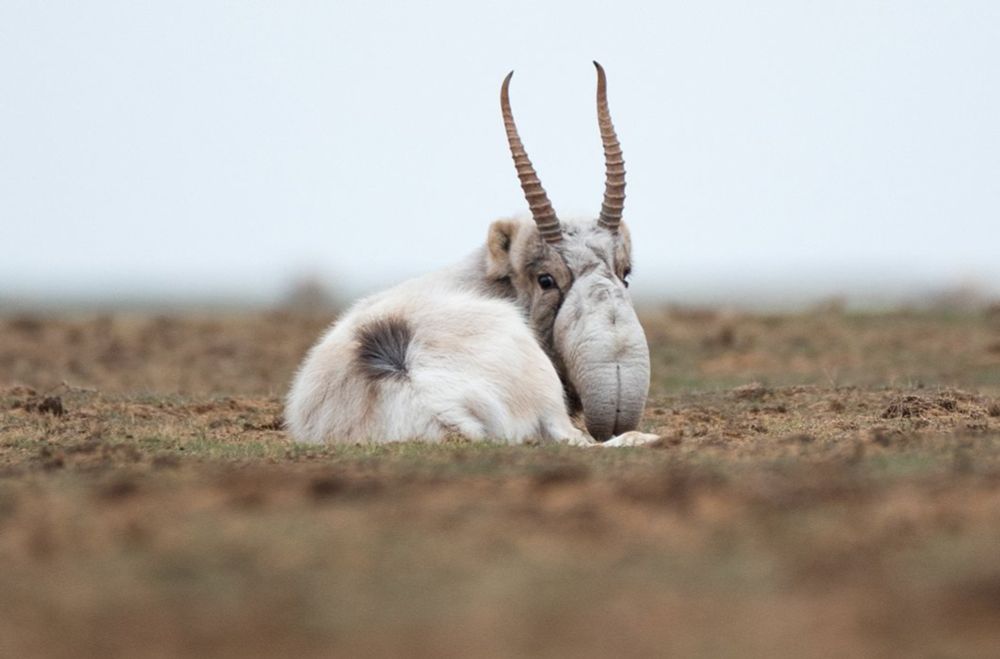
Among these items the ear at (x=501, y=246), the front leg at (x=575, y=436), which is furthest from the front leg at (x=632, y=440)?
the ear at (x=501, y=246)

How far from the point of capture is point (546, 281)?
10.7 m

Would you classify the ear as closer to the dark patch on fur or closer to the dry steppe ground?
the dark patch on fur

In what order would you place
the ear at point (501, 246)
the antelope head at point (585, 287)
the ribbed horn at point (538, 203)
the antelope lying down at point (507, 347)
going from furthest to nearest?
the ear at point (501, 246)
the ribbed horn at point (538, 203)
the antelope head at point (585, 287)
the antelope lying down at point (507, 347)

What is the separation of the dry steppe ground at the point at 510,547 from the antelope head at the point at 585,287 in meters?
0.74

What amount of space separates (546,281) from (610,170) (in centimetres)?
94

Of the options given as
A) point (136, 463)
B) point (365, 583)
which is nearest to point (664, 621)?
point (365, 583)

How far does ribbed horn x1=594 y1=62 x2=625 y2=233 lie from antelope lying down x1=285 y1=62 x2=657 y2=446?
0.01m

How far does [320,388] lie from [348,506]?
152 inches

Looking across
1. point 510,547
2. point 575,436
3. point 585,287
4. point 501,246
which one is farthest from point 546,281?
point 510,547

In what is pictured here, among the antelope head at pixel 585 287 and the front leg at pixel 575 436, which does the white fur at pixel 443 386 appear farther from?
the antelope head at pixel 585 287

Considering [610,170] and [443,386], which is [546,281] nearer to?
[610,170]

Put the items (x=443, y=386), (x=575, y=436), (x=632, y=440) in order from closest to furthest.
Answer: (x=443, y=386)
(x=632, y=440)
(x=575, y=436)

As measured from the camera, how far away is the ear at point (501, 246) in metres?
11.0

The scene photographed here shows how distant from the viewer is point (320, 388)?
976 cm
